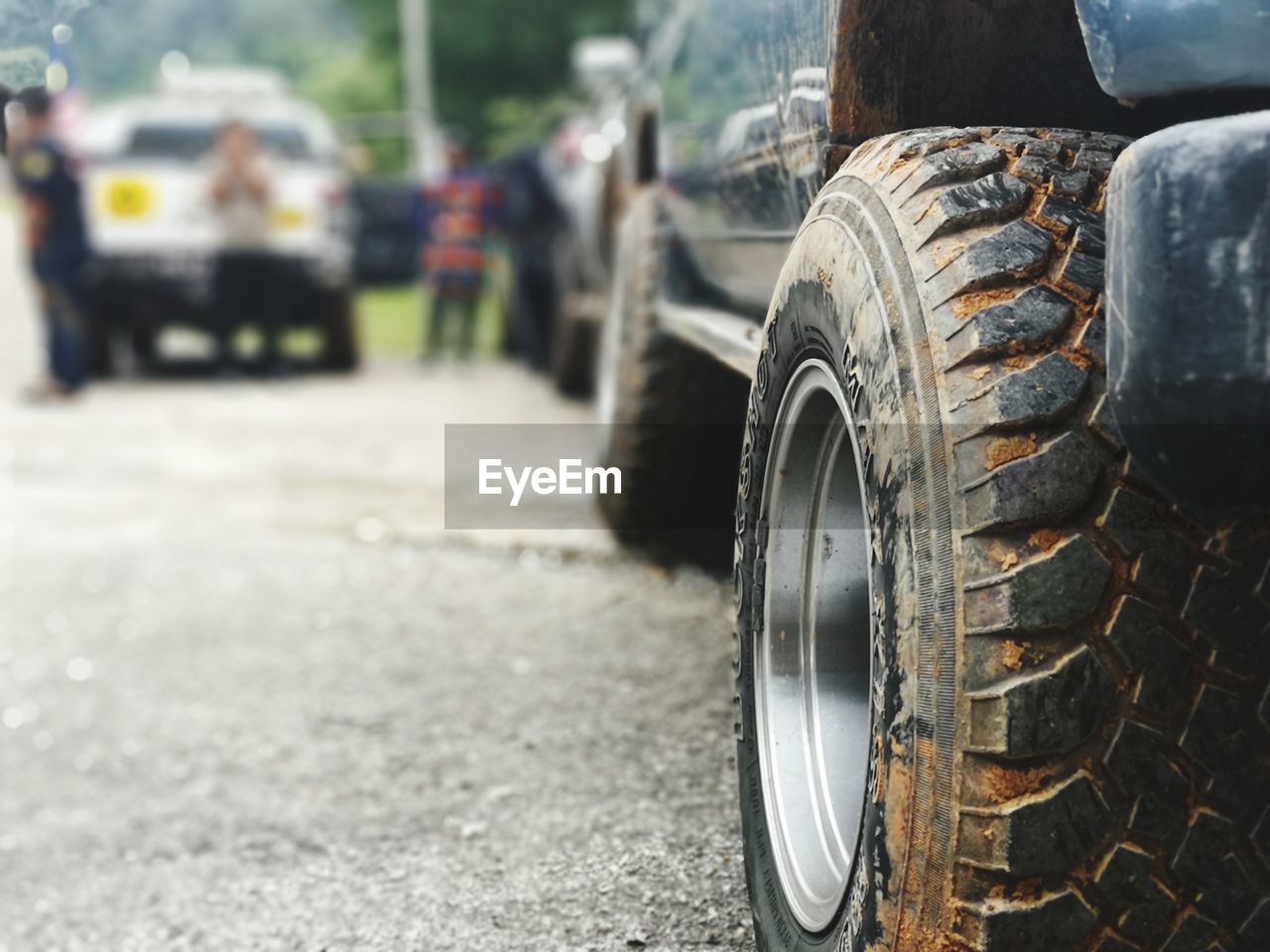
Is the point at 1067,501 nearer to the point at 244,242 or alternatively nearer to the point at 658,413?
the point at 658,413

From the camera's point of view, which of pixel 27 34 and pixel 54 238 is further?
pixel 54 238

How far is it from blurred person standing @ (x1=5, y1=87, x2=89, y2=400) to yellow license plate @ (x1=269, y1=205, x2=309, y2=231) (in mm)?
1368

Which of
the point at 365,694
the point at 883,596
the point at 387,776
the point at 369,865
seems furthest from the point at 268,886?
the point at 883,596

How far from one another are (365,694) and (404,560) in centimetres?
136

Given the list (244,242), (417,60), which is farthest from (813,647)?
(417,60)

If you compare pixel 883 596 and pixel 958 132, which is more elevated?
pixel 958 132

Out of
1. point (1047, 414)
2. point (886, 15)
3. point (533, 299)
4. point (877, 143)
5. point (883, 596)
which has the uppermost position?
point (886, 15)

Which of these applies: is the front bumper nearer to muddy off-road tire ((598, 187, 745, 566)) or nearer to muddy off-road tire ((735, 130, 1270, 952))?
muddy off-road tire ((735, 130, 1270, 952))

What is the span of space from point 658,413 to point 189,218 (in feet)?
25.3

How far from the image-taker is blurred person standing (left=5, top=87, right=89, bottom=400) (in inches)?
412

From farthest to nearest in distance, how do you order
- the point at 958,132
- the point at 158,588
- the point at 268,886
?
the point at 158,588 < the point at 268,886 < the point at 958,132

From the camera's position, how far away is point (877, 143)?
2023mm

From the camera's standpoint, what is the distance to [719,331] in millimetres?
3363

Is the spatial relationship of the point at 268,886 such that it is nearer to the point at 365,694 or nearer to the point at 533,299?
the point at 365,694
